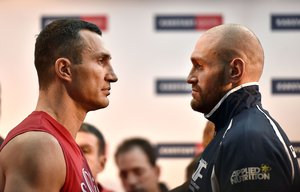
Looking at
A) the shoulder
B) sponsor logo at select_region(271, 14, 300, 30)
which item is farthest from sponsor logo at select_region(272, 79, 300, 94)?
the shoulder

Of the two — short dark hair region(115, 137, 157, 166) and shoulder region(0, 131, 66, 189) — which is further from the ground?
shoulder region(0, 131, 66, 189)

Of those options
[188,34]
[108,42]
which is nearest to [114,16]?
[108,42]

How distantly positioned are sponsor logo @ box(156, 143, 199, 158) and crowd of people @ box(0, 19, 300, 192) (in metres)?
2.24

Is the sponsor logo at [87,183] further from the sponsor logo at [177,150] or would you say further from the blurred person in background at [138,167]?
the sponsor logo at [177,150]

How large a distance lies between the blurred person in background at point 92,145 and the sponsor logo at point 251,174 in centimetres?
151

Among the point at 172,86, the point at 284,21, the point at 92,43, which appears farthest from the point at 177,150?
the point at 92,43

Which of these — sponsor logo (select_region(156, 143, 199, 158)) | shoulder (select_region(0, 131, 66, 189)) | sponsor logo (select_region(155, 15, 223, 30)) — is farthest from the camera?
sponsor logo (select_region(155, 15, 223, 30))

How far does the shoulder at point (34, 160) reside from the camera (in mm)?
2307

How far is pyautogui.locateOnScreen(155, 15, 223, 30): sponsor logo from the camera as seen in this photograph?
523cm

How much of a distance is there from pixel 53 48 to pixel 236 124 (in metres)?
0.71

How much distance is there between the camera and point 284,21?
17.2 ft

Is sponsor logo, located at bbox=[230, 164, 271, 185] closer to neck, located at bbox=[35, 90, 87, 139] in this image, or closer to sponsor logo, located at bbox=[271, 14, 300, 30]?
neck, located at bbox=[35, 90, 87, 139]

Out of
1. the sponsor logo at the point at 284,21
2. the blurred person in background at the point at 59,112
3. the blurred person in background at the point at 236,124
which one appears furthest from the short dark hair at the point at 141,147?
the blurred person in background at the point at 59,112

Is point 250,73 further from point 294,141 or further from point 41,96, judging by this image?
point 294,141
